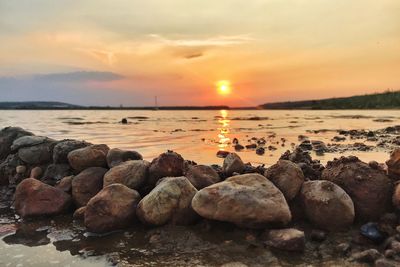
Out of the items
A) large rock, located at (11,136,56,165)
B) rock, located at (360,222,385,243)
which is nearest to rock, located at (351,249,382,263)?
rock, located at (360,222,385,243)

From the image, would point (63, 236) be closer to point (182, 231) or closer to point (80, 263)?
point (80, 263)

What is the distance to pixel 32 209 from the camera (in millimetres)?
7566

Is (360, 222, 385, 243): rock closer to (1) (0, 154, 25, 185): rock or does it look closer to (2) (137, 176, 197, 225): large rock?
(2) (137, 176, 197, 225): large rock

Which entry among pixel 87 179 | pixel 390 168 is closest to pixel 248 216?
pixel 390 168

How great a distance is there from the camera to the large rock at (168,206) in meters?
6.56

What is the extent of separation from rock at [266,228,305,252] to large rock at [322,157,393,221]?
4.75ft

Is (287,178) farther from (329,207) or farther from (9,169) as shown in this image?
(9,169)

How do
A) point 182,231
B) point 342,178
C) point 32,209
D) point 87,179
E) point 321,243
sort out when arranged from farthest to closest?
point 87,179
point 32,209
point 342,178
point 182,231
point 321,243

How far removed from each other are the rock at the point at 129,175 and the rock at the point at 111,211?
73 centimetres

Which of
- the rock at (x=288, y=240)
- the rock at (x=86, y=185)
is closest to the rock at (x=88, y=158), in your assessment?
the rock at (x=86, y=185)

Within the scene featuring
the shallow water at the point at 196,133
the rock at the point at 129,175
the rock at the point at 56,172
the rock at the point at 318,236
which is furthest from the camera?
the shallow water at the point at 196,133

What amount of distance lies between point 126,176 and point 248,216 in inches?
109

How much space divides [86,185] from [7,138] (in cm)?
482

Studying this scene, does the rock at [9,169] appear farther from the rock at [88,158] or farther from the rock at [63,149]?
the rock at [88,158]
